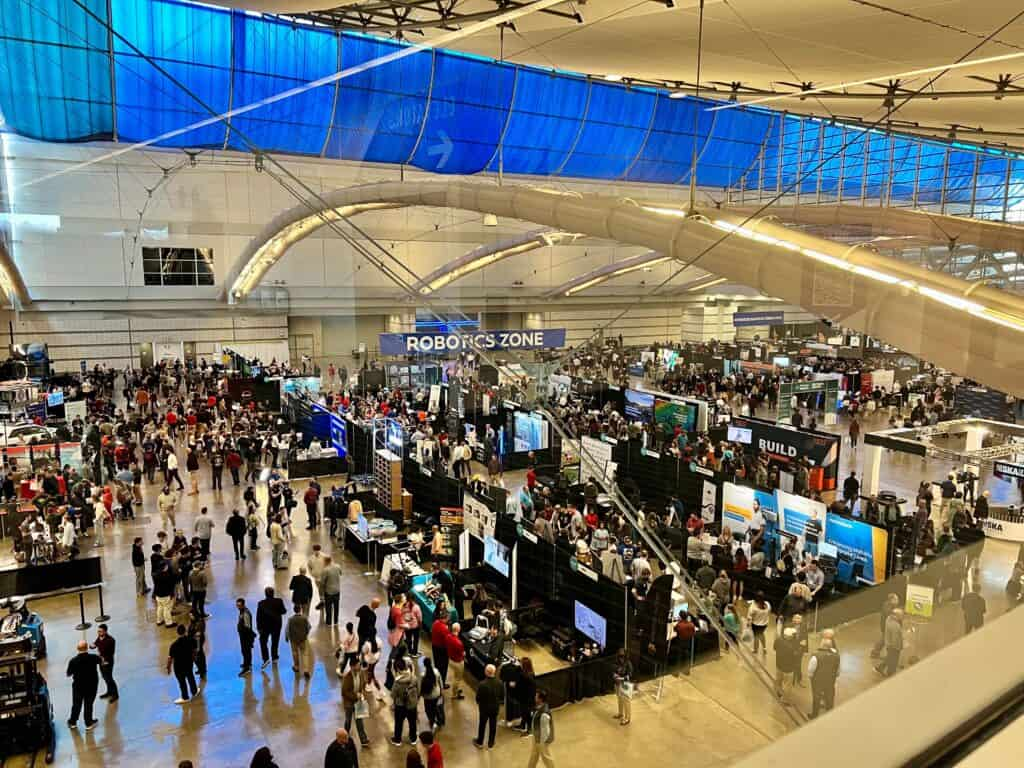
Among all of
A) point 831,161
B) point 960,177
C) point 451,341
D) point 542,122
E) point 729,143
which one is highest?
point 542,122

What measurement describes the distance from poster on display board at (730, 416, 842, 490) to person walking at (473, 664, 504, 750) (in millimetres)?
9881

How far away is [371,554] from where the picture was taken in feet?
37.6

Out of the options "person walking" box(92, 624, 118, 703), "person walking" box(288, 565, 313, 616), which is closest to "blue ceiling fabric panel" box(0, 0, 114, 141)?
"person walking" box(92, 624, 118, 703)

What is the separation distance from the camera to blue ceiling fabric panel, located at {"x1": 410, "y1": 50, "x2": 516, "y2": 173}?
58.2ft

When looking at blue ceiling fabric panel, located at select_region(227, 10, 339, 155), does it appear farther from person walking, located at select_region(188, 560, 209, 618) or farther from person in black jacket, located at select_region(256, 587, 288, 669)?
person in black jacket, located at select_region(256, 587, 288, 669)

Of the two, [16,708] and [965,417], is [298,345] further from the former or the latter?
[965,417]

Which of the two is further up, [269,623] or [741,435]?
[741,435]

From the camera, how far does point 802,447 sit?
15367 millimetres

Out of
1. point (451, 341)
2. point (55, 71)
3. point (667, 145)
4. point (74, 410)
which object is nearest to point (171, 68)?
point (55, 71)

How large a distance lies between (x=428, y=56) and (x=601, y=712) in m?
15.1

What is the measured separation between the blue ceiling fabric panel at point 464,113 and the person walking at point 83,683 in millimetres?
12749

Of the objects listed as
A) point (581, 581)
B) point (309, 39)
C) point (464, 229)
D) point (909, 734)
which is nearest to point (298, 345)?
point (464, 229)

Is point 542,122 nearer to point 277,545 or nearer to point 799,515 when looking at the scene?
point 799,515

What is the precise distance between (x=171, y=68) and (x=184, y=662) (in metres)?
11.4
